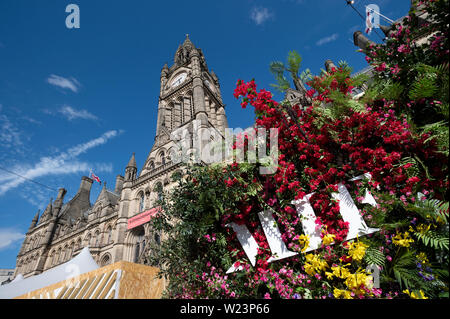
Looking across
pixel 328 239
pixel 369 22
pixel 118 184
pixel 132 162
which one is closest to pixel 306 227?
pixel 328 239

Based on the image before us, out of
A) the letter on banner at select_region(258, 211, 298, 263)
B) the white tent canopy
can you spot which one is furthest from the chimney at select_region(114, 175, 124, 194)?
the letter on banner at select_region(258, 211, 298, 263)

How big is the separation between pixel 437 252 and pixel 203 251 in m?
4.19

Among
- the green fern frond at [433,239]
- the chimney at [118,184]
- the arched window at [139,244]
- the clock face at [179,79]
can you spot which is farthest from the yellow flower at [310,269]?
the chimney at [118,184]

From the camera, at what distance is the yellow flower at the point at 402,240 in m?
3.27

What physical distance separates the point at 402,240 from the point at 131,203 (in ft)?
68.2

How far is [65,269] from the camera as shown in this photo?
32.2 feet

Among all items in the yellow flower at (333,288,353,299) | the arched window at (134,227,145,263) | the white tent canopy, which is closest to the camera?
the yellow flower at (333,288,353,299)

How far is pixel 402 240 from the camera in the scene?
3.28 metres

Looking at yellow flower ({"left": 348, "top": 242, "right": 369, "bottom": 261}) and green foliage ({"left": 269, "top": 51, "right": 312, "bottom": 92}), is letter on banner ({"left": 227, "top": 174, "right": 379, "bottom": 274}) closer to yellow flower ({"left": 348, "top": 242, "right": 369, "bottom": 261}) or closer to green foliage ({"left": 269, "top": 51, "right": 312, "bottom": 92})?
yellow flower ({"left": 348, "top": 242, "right": 369, "bottom": 261})

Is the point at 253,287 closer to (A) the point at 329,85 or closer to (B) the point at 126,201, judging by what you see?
(A) the point at 329,85

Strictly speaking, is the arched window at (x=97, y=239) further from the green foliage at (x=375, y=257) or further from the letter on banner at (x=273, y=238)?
the green foliage at (x=375, y=257)

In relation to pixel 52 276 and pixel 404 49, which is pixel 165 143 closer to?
pixel 52 276

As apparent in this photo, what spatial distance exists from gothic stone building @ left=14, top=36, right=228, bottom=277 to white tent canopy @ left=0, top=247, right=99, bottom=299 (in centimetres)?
373

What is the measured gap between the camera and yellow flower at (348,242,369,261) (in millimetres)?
3424
